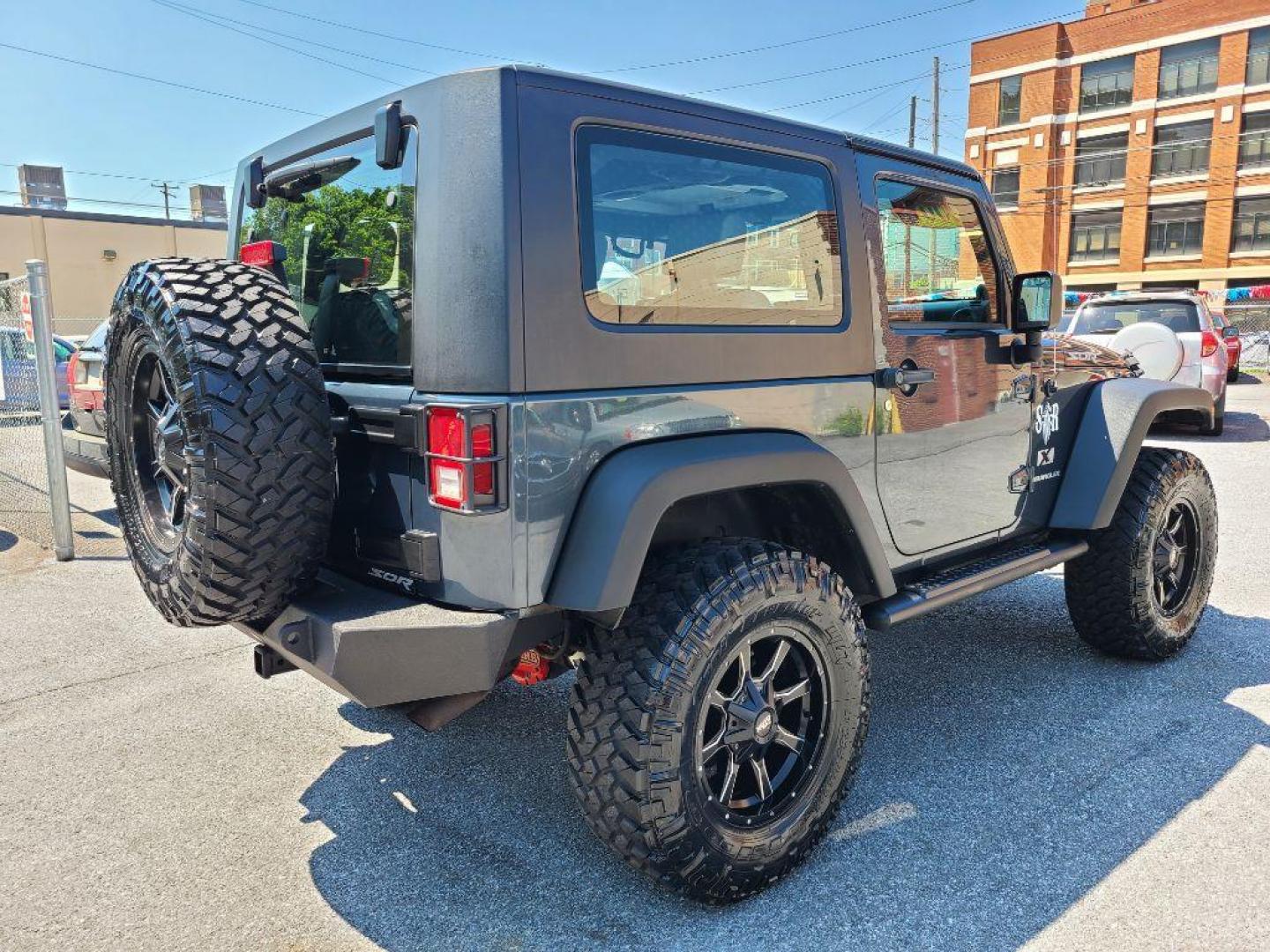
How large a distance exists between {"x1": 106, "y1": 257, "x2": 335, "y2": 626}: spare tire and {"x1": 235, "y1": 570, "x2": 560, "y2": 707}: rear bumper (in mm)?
152

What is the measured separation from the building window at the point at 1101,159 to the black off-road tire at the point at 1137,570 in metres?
42.8

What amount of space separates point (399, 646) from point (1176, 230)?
45.3m

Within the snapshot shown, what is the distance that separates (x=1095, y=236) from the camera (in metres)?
41.3

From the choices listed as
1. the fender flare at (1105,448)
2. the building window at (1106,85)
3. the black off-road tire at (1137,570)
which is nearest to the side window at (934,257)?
the fender flare at (1105,448)

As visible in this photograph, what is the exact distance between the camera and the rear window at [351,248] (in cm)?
238

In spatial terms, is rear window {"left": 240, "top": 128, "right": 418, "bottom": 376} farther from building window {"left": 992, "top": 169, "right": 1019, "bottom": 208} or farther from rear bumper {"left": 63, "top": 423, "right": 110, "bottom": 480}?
building window {"left": 992, "top": 169, "right": 1019, "bottom": 208}

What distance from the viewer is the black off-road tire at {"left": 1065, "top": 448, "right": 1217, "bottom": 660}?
153 inches

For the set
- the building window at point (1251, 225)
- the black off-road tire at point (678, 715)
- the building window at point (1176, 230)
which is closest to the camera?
the black off-road tire at point (678, 715)

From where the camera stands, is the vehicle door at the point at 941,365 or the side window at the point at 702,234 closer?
the side window at the point at 702,234

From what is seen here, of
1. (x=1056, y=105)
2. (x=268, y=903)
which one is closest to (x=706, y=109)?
(x=268, y=903)

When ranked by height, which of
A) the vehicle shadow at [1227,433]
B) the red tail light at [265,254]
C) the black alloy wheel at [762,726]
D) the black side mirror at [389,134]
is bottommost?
the vehicle shadow at [1227,433]

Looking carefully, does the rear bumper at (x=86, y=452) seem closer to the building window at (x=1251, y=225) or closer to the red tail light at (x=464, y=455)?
the red tail light at (x=464, y=455)

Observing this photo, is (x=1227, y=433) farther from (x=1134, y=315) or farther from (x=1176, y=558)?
(x=1176, y=558)

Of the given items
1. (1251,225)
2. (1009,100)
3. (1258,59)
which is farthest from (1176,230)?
(1009,100)
